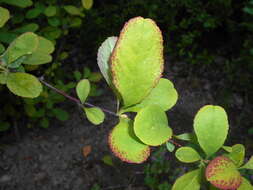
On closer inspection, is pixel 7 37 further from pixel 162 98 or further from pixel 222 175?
pixel 222 175

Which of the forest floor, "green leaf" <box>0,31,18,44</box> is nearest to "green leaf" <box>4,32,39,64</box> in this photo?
"green leaf" <box>0,31,18,44</box>

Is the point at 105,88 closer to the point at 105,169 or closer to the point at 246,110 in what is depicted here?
the point at 105,169

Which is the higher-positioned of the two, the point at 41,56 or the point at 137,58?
the point at 137,58

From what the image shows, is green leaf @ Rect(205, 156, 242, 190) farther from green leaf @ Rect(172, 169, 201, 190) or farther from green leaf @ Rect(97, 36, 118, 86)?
green leaf @ Rect(97, 36, 118, 86)

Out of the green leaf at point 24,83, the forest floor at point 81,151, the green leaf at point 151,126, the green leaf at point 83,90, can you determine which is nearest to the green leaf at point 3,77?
the green leaf at point 24,83

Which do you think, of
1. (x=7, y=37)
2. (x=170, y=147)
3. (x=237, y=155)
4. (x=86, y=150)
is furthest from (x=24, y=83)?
(x=86, y=150)
